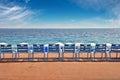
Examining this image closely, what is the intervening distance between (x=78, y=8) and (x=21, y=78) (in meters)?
22.6

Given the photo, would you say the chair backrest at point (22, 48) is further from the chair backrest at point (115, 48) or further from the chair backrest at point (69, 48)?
the chair backrest at point (115, 48)

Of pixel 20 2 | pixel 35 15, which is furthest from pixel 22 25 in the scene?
pixel 20 2

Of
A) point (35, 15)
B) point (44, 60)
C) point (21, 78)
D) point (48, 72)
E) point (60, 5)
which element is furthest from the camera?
point (35, 15)

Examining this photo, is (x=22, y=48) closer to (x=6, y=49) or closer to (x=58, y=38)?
(x=6, y=49)

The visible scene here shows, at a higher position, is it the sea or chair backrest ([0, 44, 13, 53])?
the sea

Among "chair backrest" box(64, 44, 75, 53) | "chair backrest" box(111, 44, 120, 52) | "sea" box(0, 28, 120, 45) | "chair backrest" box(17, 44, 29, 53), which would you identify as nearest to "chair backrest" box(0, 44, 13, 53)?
"chair backrest" box(17, 44, 29, 53)

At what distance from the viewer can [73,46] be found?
443 inches

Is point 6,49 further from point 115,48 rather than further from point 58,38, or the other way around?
point 58,38

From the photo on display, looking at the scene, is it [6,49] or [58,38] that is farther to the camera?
[58,38]

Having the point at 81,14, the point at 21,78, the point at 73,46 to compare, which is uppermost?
the point at 81,14

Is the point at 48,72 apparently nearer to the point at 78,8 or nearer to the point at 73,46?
the point at 73,46

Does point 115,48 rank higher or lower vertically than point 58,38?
lower

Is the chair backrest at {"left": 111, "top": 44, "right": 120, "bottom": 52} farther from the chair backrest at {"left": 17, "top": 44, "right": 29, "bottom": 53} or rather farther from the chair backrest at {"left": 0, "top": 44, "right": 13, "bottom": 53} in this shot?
the chair backrest at {"left": 0, "top": 44, "right": 13, "bottom": 53}

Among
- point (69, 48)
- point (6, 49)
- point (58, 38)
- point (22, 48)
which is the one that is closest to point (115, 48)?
point (69, 48)
